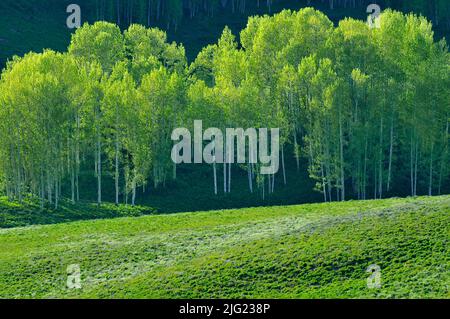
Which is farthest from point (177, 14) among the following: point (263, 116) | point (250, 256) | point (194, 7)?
point (250, 256)

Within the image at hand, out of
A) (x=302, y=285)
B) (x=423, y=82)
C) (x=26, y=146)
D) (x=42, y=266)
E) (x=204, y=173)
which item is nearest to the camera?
(x=302, y=285)

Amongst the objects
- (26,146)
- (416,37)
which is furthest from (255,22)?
(26,146)

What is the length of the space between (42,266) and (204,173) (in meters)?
40.4

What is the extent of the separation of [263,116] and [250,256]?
127 ft

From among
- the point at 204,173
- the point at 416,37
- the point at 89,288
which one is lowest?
the point at 89,288

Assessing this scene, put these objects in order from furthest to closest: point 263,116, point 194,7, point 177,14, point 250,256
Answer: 1. point 194,7
2. point 177,14
3. point 263,116
4. point 250,256

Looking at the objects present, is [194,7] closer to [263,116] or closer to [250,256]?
[263,116]

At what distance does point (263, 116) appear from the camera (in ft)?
269

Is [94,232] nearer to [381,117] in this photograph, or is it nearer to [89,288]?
[89,288]

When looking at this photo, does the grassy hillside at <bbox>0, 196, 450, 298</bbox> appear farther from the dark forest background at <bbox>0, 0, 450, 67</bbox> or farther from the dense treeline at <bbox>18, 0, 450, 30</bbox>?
the dense treeline at <bbox>18, 0, 450, 30</bbox>

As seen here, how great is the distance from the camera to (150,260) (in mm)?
47562

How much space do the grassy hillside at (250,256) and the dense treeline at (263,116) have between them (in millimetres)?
17781

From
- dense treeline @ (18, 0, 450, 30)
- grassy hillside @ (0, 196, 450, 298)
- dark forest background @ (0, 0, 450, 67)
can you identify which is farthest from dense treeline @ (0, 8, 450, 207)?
dense treeline @ (18, 0, 450, 30)

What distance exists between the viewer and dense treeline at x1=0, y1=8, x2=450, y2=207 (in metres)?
73.4
